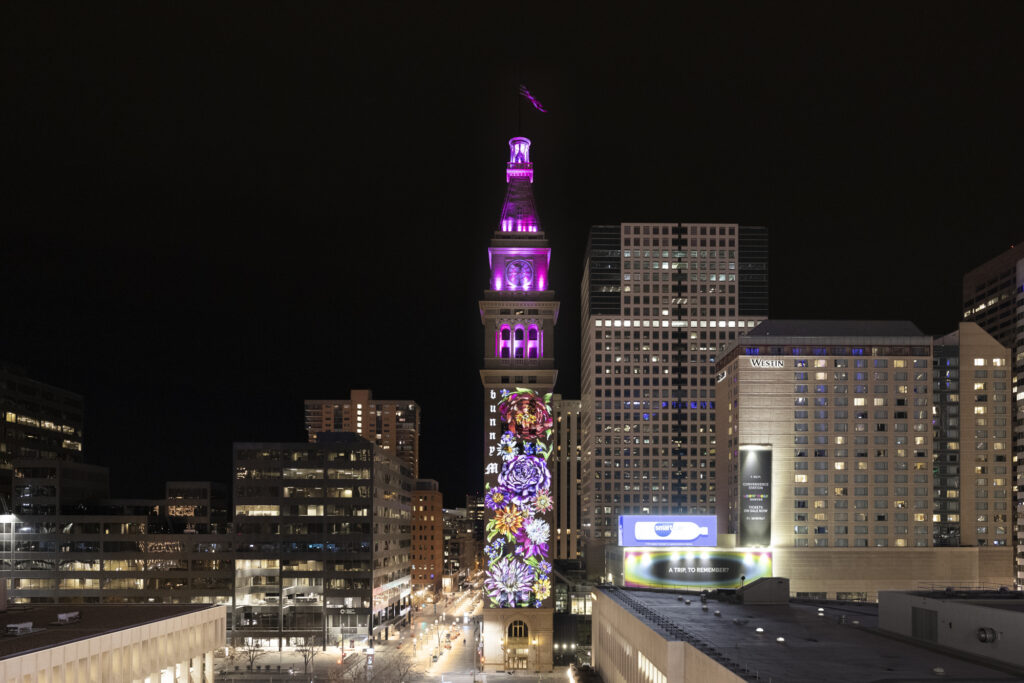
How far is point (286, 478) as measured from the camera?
552 ft

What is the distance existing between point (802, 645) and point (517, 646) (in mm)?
76945

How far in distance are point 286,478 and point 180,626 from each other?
328 ft

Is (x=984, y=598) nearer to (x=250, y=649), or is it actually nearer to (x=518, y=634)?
(x=518, y=634)

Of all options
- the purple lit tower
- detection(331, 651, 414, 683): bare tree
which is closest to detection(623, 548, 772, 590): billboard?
the purple lit tower

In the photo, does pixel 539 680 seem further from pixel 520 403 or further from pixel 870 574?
pixel 870 574

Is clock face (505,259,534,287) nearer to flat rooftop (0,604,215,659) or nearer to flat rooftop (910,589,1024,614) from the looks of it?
flat rooftop (910,589,1024,614)

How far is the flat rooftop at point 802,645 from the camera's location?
5462cm

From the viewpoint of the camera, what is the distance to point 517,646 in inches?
5541

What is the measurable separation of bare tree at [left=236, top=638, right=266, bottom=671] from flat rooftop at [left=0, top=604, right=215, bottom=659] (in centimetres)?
7271

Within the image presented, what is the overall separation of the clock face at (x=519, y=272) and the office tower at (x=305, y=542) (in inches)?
1559

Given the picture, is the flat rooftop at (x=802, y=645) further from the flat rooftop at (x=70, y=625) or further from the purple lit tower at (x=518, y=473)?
the purple lit tower at (x=518, y=473)

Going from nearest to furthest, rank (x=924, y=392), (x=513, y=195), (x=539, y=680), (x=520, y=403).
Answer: (x=539, y=680)
(x=520, y=403)
(x=513, y=195)
(x=924, y=392)

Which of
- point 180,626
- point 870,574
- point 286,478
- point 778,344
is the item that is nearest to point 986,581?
point 870,574

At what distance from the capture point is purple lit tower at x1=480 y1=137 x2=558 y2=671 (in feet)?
462
